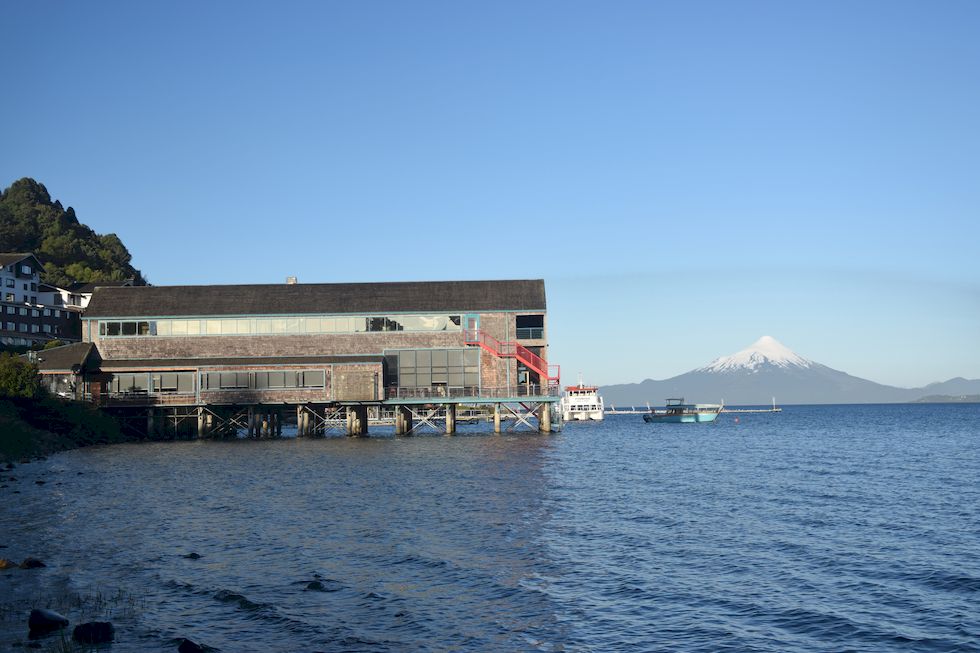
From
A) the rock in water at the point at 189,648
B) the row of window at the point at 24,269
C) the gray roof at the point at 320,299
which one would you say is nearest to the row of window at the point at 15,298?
the row of window at the point at 24,269

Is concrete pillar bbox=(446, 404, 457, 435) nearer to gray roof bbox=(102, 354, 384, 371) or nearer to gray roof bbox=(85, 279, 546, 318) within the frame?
gray roof bbox=(102, 354, 384, 371)

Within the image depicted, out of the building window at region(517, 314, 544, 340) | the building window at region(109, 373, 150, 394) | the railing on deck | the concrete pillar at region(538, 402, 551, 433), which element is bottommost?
the concrete pillar at region(538, 402, 551, 433)

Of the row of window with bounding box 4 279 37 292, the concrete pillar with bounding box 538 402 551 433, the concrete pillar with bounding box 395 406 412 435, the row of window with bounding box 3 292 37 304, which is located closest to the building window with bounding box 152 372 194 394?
the concrete pillar with bounding box 395 406 412 435

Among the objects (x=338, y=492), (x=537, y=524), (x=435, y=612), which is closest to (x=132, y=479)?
(x=338, y=492)

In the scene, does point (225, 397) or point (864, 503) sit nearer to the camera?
point (864, 503)

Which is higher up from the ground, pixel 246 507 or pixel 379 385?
pixel 379 385

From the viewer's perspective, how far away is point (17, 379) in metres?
65.5

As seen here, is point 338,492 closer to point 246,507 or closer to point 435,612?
point 246,507

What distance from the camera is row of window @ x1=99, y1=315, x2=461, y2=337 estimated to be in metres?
75.6

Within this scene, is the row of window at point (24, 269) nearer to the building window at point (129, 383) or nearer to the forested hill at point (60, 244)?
the forested hill at point (60, 244)

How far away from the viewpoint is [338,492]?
39.1 m

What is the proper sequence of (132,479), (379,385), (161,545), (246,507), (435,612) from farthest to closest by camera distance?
1. (379,385)
2. (132,479)
3. (246,507)
4. (161,545)
5. (435,612)

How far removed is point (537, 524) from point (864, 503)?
15.9m

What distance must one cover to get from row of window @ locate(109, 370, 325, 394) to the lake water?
78.2 feet
